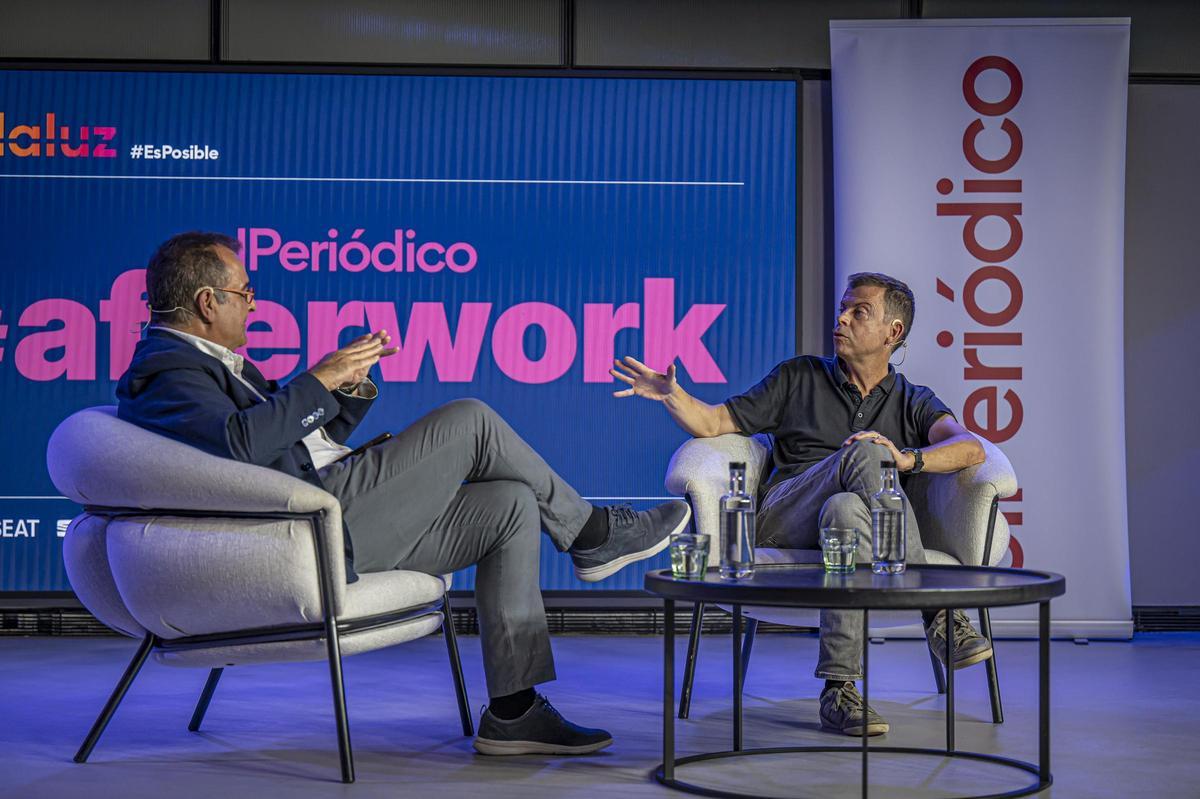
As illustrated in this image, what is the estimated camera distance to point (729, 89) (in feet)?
17.5

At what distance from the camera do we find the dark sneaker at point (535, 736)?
2773 millimetres

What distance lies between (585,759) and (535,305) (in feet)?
8.96

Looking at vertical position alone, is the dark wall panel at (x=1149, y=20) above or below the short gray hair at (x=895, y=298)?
above

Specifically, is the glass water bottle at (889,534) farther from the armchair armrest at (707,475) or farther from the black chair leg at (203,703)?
the black chair leg at (203,703)

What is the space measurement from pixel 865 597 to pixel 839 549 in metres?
0.38

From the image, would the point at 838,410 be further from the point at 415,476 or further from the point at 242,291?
the point at 242,291

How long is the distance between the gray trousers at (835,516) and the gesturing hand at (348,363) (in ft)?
3.70

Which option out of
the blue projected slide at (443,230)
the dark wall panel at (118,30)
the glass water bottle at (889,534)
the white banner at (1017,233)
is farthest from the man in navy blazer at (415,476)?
the dark wall panel at (118,30)

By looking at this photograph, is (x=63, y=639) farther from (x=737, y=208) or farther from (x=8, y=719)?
(x=737, y=208)

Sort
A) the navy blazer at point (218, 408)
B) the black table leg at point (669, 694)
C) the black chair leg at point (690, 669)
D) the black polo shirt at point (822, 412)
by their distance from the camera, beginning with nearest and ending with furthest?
1. the black table leg at point (669, 694)
2. the navy blazer at point (218, 408)
3. the black chair leg at point (690, 669)
4. the black polo shirt at point (822, 412)

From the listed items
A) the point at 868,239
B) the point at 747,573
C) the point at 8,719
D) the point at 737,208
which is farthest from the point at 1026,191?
the point at 8,719

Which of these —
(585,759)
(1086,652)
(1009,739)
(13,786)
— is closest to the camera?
(13,786)

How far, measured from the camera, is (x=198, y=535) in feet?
8.41

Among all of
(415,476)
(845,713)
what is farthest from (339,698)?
(845,713)
